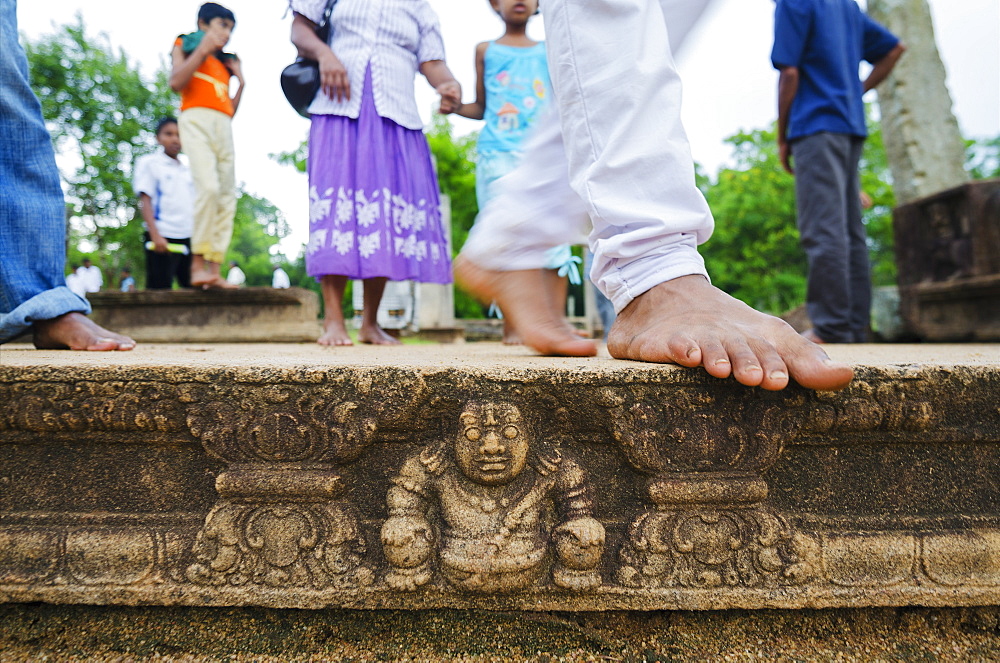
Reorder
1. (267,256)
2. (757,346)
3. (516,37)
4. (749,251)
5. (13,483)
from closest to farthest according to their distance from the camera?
1. (757,346)
2. (13,483)
3. (516,37)
4. (749,251)
5. (267,256)

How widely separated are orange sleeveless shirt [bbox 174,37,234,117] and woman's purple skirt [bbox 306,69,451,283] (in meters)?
1.66

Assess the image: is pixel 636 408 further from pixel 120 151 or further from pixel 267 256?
pixel 267 256

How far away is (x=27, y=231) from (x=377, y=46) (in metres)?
1.49

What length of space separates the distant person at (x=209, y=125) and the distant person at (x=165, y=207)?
427 millimetres

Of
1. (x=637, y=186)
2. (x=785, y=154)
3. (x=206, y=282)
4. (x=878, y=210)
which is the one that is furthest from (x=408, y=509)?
(x=878, y=210)

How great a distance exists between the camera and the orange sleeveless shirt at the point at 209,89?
352cm

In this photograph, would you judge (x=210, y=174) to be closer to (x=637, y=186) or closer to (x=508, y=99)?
(x=508, y=99)

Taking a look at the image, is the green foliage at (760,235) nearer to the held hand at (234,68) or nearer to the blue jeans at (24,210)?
the held hand at (234,68)

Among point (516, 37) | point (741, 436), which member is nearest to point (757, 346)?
point (741, 436)

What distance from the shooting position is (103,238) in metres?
16.8

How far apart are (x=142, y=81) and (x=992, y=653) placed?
839 inches

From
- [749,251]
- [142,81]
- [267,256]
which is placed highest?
[142,81]

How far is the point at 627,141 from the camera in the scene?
1058mm

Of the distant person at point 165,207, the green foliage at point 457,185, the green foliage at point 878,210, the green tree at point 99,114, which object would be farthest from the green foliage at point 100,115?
the green foliage at point 878,210
